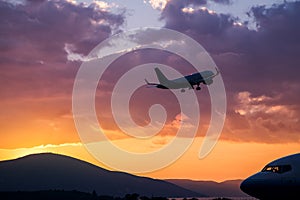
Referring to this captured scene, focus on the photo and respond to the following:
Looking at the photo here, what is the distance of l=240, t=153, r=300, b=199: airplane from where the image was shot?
39.5 metres

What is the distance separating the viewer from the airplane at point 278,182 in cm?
3947

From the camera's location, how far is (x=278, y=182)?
40000 mm

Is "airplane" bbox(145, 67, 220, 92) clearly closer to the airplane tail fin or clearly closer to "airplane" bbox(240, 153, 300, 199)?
the airplane tail fin

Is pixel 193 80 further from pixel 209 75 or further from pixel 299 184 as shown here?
pixel 299 184

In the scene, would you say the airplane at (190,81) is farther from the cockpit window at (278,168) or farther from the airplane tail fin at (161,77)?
the cockpit window at (278,168)

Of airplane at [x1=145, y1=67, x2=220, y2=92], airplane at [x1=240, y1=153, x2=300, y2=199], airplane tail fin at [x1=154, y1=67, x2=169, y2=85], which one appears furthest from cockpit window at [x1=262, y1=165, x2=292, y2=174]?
airplane tail fin at [x1=154, y1=67, x2=169, y2=85]

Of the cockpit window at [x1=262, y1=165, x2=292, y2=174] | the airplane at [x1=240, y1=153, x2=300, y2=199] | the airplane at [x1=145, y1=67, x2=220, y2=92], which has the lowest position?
the airplane at [x1=240, y1=153, x2=300, y2=199]

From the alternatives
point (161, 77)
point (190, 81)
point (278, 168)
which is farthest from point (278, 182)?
point (161, 77)

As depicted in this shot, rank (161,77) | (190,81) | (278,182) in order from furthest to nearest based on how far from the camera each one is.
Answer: (161,77), (190,81), (278,182)

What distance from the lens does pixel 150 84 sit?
113m

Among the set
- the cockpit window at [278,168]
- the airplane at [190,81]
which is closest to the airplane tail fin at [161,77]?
the airplane at [190,81]

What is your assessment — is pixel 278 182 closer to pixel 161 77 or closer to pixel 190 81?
pixel 190 81

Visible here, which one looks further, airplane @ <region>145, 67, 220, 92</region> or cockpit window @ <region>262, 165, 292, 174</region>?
airplane @ <region>145, 67, 220, 92</region>

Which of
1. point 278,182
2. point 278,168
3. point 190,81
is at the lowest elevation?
point 278,182
